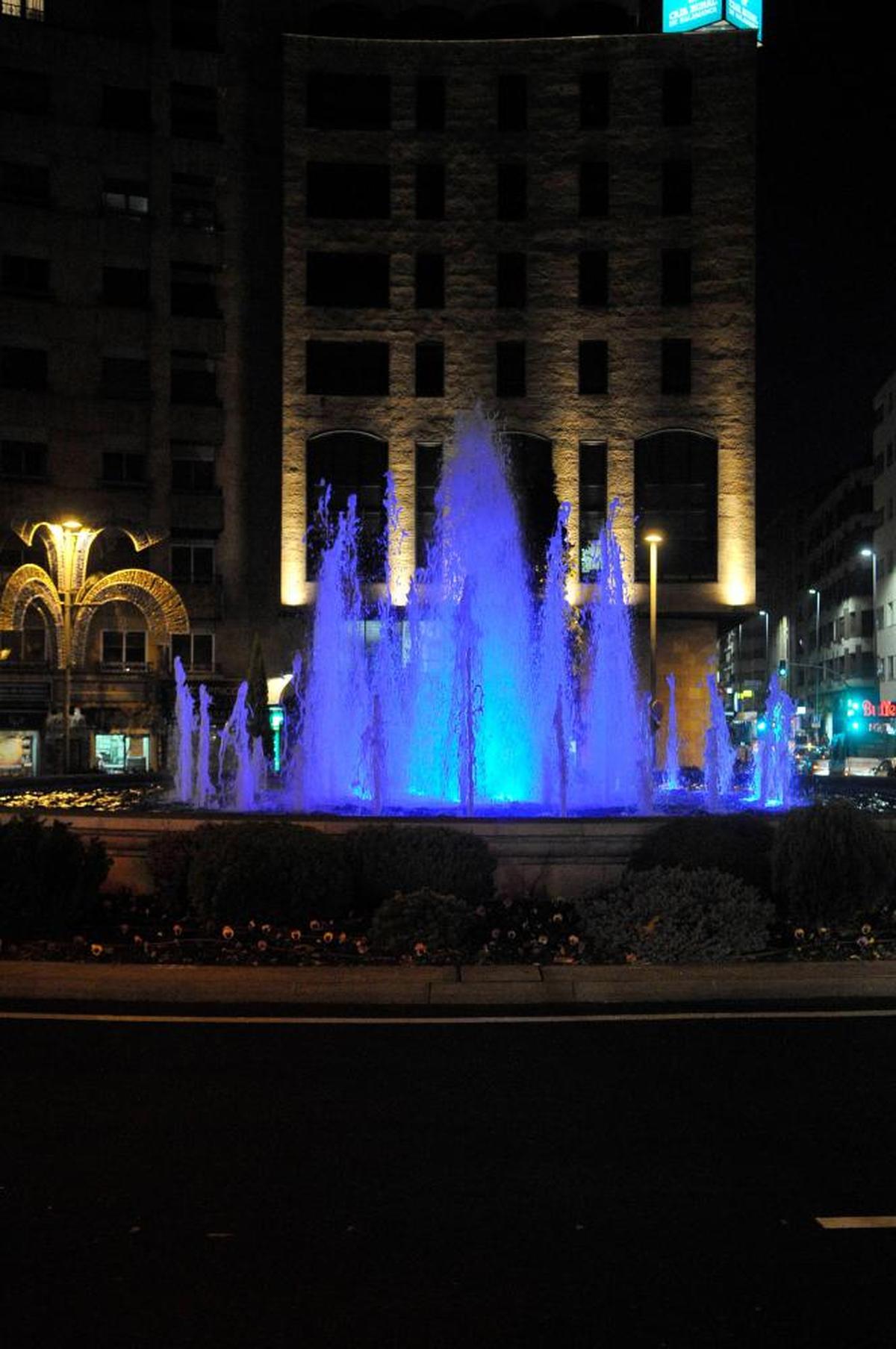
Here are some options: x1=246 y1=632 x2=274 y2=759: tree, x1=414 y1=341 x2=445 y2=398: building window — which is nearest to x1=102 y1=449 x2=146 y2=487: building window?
x1=414 y1=341 x2=445 y2=398: building window

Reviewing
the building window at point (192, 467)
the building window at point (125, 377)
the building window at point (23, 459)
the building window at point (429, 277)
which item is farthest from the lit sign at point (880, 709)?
the building window at point (23, 459)

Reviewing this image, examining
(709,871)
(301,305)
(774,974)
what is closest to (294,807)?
(709,871)

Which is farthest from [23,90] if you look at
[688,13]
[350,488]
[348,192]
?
[688,13]

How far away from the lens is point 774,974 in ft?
36.8

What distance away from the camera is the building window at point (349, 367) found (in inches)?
2183

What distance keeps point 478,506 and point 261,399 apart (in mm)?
25414

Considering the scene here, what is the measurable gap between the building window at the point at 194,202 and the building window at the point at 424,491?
1169 centimetres

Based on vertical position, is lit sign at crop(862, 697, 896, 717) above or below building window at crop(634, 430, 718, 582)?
below

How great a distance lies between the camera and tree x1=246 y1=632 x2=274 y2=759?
38.8 m

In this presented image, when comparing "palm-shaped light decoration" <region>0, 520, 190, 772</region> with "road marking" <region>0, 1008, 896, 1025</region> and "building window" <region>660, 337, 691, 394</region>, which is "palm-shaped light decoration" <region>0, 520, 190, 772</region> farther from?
"road marking" <region>0, 1008, 896, 1025</region>

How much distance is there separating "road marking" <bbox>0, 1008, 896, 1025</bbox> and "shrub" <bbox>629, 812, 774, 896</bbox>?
346 centimetres

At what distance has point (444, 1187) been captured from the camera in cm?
630

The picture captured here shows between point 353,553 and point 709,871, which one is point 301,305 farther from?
point 709,871

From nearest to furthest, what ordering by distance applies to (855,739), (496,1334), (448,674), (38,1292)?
(496,1334)
(38,1292)
(448,674)
(855,739)
